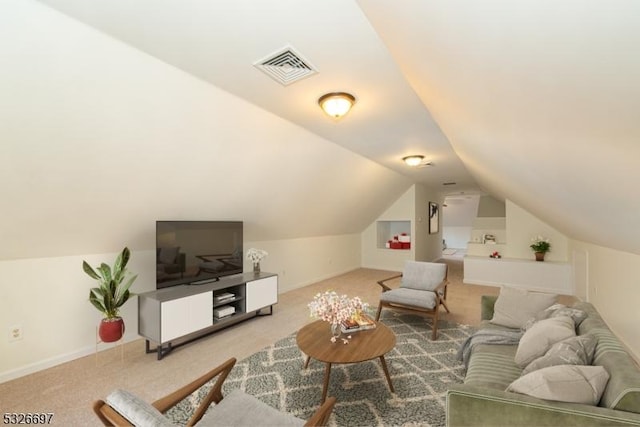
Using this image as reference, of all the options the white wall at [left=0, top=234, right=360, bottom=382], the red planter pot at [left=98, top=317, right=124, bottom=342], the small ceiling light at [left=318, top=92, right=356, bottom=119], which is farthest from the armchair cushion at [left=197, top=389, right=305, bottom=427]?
the white wall at [left=0, top=234, right=360, bottom=382]

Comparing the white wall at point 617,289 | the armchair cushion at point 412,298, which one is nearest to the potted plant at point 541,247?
the white wall at point 617,289

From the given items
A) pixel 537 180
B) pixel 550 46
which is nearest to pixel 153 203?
pixel 550 46

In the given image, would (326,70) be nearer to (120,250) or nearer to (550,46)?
(550,46)

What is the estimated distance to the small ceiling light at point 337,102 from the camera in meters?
2.45

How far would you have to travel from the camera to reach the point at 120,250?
10.9ft

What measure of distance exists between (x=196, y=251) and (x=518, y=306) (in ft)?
12.2

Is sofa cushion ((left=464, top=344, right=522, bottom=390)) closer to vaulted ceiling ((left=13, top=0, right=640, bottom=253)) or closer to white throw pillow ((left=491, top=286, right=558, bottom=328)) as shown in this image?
white throw pillow ((left=491, top=286, right=558, bottom=328))

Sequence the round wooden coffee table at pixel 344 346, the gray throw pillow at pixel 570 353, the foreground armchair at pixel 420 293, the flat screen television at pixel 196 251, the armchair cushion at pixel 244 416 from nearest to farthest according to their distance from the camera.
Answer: the armchair cushion at pixel 244 416 < the gray throw pillow at pixel 570 353 < the round wooden coffee table at pixel 344 346 < the flat screen television at pixel 196 251 < the foreground armchair at pixel 420 293

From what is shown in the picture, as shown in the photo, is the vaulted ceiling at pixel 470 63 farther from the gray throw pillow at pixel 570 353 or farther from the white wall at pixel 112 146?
the gray throw pillow at pixel 570 353

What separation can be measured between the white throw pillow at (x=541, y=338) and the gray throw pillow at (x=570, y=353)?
4.7 inches

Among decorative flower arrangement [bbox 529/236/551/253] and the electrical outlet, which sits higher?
decorative flower arrangement [bbox 529/236/551/253]

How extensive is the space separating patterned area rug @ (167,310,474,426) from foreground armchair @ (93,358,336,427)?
28.5 inches

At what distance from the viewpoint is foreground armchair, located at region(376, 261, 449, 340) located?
3.53 meters

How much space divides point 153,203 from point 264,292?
6.40ft
